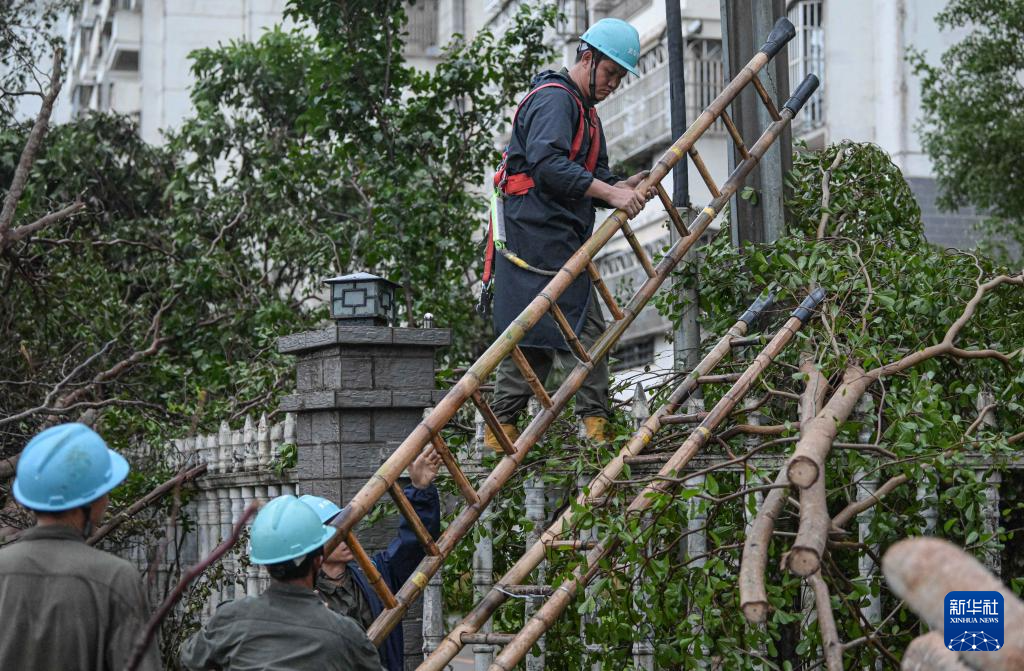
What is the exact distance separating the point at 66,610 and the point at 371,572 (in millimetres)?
1543

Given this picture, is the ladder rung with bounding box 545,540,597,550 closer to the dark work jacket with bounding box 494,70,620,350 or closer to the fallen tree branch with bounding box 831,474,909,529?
the fallen tree branch with bounding box 831,474,909,529

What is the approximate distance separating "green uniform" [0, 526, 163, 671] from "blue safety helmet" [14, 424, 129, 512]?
13 cm

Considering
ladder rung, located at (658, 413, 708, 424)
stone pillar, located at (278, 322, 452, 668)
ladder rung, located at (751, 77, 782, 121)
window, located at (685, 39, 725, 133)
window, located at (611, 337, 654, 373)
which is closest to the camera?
ladder rung, located at (658, 413, 708, 424)

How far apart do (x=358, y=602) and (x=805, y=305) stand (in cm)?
219

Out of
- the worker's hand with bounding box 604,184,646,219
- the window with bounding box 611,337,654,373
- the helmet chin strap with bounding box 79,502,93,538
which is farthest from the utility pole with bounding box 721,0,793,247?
the window with bounding box 611,337,654,373

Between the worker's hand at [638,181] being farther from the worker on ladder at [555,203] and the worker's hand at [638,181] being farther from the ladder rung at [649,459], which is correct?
the ladder rung at [649,459]

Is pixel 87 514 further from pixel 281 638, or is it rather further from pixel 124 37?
pixel 124 37

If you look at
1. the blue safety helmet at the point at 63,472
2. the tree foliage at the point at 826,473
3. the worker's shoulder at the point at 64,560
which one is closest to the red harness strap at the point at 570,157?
the tree foliage at the point at 826,473

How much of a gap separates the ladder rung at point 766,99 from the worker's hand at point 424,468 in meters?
2.47

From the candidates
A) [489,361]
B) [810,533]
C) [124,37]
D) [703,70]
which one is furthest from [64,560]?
[124,37]

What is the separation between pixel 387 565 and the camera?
5.48 metres

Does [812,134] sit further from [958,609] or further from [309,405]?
[958,609]

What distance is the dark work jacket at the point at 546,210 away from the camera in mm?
6121

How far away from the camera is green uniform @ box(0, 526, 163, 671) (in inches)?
147
